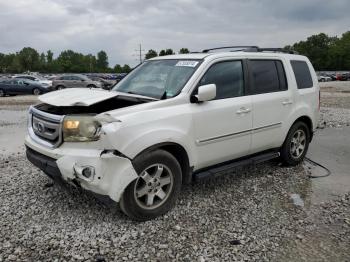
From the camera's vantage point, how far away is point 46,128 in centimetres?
412

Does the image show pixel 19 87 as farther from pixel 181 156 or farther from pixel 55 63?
pixel 55 63

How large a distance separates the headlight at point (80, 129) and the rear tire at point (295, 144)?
3.38m

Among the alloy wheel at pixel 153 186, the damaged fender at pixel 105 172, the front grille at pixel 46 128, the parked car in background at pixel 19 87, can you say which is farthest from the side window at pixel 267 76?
the parked car in background at pixel 19 87

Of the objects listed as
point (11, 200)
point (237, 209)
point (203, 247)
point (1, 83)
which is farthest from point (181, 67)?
point (1, 83)

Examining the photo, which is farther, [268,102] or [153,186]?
[268,102]

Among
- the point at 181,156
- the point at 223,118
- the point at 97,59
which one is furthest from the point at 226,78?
the point at 97,59

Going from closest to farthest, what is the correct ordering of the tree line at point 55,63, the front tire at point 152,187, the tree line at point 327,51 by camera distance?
the front tire at point 152,187
the tree line at point 327,51
the tree line at point 55,63

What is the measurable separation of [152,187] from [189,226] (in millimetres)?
578

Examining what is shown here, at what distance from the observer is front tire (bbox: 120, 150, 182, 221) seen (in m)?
3.91

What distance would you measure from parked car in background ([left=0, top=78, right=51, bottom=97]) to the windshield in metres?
24.4

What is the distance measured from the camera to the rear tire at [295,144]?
19.7 feet

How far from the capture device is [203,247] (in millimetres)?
3619

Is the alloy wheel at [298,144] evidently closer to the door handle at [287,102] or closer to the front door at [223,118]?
the door handle at [287,102]

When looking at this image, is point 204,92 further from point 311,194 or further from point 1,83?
point 1,83
